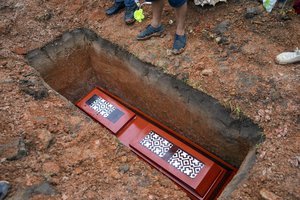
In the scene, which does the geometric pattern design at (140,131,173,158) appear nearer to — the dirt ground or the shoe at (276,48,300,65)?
the dirt ground

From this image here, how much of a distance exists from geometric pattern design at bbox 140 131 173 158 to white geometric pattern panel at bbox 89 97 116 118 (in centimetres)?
61

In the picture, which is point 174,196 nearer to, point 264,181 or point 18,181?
point 264,181

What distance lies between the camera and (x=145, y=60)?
143 inches

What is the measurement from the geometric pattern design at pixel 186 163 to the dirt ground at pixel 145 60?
354mm

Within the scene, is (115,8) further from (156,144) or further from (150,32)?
(156,144)

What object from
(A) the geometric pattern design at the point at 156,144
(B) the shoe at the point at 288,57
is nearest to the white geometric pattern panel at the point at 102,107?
(A) the geometric pattern design at the point at 156,144

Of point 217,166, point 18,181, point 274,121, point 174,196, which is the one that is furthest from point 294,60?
point 18,181

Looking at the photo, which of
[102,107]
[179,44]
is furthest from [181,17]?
[102,107]

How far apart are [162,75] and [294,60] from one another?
142cm

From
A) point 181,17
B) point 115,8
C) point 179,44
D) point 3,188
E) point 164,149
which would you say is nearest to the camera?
point 3,188

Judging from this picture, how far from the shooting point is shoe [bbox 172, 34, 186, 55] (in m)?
A: 3.53

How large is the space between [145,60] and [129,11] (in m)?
0.81

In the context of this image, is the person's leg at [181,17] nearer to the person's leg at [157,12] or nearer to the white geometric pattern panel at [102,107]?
the person's leg at [157,12]

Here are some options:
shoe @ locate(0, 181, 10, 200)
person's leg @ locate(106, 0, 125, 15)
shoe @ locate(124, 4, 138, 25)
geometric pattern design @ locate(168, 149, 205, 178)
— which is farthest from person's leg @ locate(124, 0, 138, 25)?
shoe @ locate(0, 181, 10, 200)
